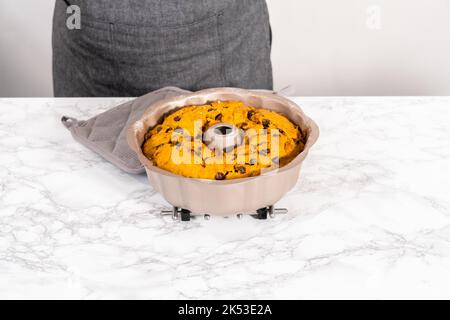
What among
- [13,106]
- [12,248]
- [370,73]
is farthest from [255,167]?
[370,73]

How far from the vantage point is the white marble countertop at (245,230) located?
875 millimetres

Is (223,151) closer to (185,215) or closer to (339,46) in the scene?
(185,215)

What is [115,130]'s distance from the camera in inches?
47.0

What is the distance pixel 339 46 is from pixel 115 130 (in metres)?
A: 1.36

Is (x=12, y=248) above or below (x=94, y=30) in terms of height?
below

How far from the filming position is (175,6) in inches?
59.2

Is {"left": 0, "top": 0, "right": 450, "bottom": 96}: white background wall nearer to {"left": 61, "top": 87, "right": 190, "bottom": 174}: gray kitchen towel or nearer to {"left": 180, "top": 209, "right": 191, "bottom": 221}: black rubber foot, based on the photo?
{"left": 61, "top": 87, "right": 190, "bottom": 174}: gray kitchen towel

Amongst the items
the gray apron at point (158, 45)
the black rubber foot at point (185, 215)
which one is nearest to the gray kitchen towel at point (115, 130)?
the black rubber foot at point (185, 215)

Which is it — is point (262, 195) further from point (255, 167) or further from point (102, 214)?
point (102, 214)

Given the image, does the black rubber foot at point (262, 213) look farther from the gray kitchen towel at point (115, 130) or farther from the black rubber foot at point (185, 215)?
the gray kitchen towel at point (115, 130)

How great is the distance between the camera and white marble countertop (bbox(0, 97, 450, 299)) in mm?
875

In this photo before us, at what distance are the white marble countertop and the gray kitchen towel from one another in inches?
1.1

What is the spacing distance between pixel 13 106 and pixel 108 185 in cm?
42

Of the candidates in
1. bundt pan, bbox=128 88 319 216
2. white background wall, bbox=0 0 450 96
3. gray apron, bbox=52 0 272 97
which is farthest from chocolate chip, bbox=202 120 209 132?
white background wall, bbox=0 0 450 96
